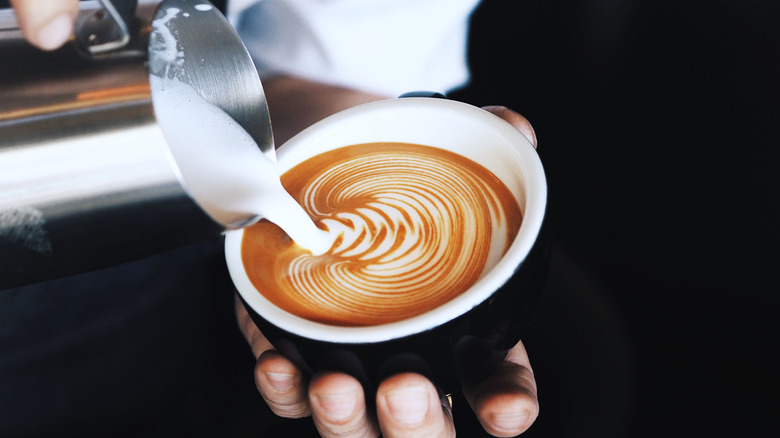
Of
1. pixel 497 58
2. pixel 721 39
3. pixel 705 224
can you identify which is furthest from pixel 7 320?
pixel 721 39

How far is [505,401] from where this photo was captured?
0.69 m

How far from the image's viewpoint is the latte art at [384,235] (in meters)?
0.65

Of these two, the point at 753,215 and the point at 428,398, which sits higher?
the point at 428,398

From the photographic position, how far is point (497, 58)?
1.50 meters

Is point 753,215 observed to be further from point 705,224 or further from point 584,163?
point 584,163

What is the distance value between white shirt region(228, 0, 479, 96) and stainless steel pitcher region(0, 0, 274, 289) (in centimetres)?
55

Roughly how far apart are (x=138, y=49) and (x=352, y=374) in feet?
1.21

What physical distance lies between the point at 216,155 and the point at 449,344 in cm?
33

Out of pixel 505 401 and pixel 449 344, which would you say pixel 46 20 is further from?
pixel 505 401

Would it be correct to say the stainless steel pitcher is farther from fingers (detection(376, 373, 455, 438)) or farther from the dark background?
the dark background

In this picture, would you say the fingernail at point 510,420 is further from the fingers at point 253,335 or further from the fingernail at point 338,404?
the fingers at point 253,335

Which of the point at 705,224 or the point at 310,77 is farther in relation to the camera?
the point at 705,224

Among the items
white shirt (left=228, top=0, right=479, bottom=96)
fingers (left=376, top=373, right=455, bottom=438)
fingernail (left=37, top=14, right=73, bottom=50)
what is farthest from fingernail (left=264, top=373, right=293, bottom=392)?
white shirt (left=228, top=0, right=479, bottom=96)

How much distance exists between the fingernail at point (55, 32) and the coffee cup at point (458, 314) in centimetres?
27
